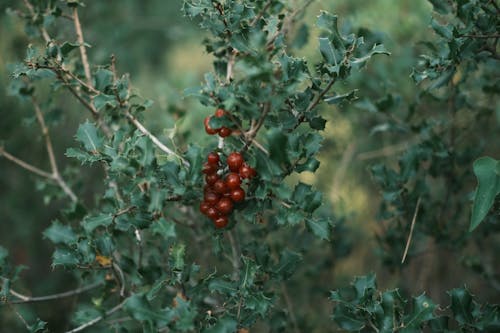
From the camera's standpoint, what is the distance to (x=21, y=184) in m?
3.96

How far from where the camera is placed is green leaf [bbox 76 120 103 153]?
4.92ft

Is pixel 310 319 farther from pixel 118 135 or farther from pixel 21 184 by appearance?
pixel 21 184

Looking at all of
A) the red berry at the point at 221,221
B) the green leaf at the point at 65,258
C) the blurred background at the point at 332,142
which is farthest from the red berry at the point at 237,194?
the blurred background at the point at 332,142

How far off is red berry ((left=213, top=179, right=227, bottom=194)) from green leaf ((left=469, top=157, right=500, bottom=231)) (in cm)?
A: 71

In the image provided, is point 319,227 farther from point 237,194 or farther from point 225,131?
point 225,131

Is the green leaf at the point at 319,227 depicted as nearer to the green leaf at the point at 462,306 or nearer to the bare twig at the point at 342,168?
the green leaf at the point at 462,306

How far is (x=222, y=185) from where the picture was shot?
1.39 m

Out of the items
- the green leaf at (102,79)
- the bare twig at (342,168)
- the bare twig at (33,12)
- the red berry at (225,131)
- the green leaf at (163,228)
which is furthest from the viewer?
the bare twig at (342,168)

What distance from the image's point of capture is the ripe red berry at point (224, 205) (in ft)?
4.63

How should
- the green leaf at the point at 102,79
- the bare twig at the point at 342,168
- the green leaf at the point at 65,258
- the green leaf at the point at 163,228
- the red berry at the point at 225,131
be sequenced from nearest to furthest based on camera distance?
the green leaf at the point at 163,228, the red berry at the point at 225,131, the green leaf at the point at 65,258, the green leaf at the point at 102,79, the bare twig at the point at 342,168

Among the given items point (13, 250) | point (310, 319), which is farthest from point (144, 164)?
point (13, 250)

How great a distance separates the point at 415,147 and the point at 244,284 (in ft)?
3.28

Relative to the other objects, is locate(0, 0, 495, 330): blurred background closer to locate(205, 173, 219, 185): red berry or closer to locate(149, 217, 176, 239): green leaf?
locate(205, 173, 219, 185): red berry

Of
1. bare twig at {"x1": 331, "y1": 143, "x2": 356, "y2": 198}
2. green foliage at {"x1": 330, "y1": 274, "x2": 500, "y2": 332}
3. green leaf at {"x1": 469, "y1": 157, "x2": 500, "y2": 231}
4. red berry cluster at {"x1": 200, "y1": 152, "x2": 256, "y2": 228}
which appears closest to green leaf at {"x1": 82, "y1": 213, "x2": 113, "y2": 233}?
red berry cluster at {"x1": 200, "y1": 152, "x2": 256, "y2": 228}
